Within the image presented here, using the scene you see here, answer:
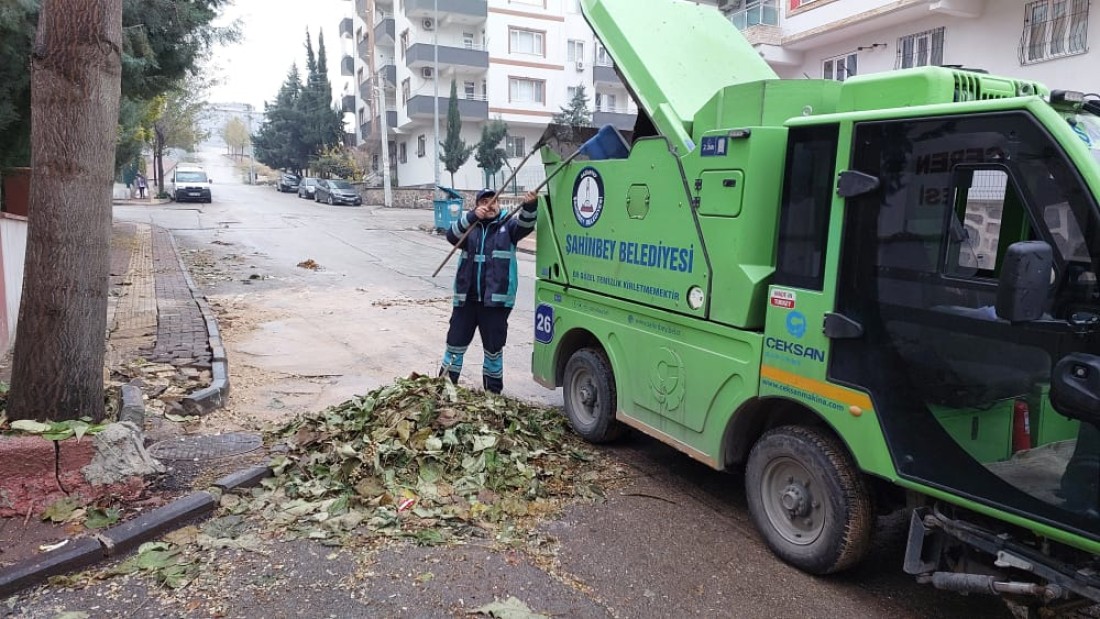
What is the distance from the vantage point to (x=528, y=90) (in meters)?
44.0

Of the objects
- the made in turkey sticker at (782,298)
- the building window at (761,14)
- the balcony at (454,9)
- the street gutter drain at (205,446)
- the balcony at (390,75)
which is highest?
the balcony at (454,9)

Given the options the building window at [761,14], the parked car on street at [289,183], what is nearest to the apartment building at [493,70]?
the parked car on street at [289,183]

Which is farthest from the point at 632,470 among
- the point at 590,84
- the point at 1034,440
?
the point at 590,84

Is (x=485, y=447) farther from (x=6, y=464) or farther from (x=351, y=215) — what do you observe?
(x=351, y=215)

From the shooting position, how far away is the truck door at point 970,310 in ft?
8.54

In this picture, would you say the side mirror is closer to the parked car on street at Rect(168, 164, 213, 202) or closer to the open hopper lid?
the open hopper lid

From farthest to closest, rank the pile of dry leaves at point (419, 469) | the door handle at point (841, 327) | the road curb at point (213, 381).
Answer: the road curb at point (213, 381) < the pile of dry leaves at point (419, 469) < the door handle at point (841, 327)

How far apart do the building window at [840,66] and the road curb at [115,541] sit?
16.1 metres

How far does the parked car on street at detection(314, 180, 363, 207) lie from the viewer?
40.2 metres

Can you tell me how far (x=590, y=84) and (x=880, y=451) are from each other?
43847 millimetres

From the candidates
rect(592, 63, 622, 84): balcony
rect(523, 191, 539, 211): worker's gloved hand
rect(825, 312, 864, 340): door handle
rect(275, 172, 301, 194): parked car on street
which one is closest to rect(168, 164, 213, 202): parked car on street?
rect(275, 172, 301, 194): parked car on street

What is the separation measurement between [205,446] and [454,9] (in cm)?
4040

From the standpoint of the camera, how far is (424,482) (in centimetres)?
436

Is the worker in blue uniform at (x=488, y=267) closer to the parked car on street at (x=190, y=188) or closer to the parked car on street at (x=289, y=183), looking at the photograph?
the parked car on street at (x=190, y=188)
